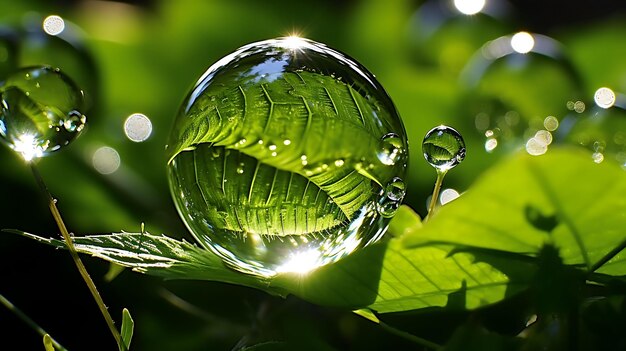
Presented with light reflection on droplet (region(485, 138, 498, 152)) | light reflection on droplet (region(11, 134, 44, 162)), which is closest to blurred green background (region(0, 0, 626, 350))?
light reflection on droplet (region(485, 138, 498, 152))

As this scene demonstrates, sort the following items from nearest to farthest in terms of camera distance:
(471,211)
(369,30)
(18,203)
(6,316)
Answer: (471,211) → (6,316) → (18,203) → (369,30)

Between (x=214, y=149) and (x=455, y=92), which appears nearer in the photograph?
(x=214, y=149)

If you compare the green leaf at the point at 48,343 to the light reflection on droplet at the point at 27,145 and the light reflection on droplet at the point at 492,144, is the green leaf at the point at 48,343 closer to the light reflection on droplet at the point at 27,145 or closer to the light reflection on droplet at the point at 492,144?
the light reflection on droplet at the point at 27,145

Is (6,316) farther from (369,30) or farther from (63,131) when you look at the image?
(369,30)

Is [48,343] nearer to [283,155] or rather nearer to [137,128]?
[283,155]

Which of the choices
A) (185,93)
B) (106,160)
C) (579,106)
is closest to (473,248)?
(185,93)

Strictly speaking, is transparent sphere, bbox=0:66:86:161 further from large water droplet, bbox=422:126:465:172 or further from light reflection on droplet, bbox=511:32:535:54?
light reflection on droplet, bbox=511:32:535:54

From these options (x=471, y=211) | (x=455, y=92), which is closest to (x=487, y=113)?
(x=455, y=92)
